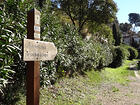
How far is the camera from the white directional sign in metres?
2.00

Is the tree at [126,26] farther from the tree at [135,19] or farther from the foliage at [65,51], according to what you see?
the foliage at [65,51]

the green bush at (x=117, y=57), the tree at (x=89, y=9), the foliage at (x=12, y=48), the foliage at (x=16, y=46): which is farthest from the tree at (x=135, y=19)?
the foliage at (x=12, y=48)

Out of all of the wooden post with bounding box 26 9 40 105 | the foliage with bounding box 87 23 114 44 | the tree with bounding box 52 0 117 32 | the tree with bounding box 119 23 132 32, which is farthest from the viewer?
the tree with bounding box 119 23 132 32

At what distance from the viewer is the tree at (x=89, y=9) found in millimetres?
14038

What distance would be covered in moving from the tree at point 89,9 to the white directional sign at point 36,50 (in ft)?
39.2

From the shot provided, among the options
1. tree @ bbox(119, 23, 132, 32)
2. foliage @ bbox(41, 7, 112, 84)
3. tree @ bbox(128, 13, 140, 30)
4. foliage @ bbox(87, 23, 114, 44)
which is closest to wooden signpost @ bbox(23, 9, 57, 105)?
foliage @ bbox(41, 7, 112, 84)

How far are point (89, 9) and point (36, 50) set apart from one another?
13353 millimetres

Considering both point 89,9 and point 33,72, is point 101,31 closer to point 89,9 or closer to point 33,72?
point 89,9

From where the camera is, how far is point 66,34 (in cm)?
698

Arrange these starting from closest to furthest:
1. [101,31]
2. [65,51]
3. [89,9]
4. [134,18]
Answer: [65,51], [89,9], [101,31], [134,18]

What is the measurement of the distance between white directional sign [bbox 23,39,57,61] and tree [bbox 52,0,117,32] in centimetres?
1194

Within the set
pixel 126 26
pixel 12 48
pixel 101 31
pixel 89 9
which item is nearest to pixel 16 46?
pixel 12 48

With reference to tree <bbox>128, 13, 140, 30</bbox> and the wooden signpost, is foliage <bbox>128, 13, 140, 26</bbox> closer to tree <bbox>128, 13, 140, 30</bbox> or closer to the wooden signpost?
tree <bbox>128, 13, 140, 30</bbox>

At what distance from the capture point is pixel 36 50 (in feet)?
7.13
